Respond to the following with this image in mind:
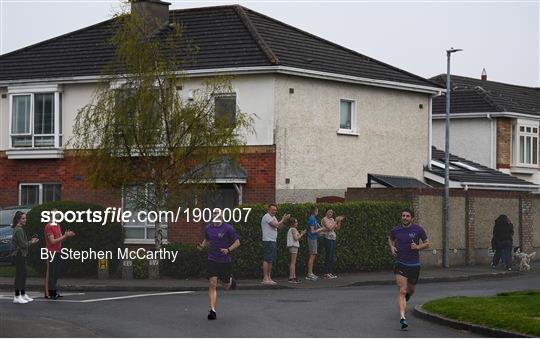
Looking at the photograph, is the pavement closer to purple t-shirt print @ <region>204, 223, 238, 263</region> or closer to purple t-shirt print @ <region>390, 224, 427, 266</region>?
purple t-shirt print @ <region>204, 223, 238, 263</region>

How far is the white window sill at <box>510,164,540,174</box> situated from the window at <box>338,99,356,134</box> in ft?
48.4

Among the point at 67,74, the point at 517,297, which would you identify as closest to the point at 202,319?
the point at 517,297

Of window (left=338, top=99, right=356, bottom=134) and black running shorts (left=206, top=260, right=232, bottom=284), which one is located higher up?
window (left=338, top=99, right=356, bottom=134)

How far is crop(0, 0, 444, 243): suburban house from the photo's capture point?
110 ft

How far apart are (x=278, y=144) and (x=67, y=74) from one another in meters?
8.04

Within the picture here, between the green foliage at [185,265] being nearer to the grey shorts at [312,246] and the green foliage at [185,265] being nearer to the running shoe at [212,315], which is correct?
the grey shorts at [312,246]

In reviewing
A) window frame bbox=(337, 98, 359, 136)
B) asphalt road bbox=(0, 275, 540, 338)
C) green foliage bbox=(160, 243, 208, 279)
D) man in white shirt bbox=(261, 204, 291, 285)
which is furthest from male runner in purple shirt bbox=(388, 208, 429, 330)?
window frame bbox=(337, 98, 359, 136)

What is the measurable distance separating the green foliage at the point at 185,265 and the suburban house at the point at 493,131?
22817 millimetres

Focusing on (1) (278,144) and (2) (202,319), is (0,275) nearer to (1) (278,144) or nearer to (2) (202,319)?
(1) (278,144)

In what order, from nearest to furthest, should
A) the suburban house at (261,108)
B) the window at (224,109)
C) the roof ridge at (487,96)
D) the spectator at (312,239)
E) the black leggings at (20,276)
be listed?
the black leggings at (20,276) < the window at (224,109) < the spectator at (312,239) < the suburban house at (261,108) < the roof ridge at (487,96)

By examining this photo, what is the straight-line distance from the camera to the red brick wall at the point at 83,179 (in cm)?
3341

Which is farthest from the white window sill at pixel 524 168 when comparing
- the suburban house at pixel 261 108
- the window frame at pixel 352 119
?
the window frame at pixel 352 119

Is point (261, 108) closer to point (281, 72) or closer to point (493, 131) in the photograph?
point (281, 72)

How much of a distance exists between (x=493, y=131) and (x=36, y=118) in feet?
68.6
